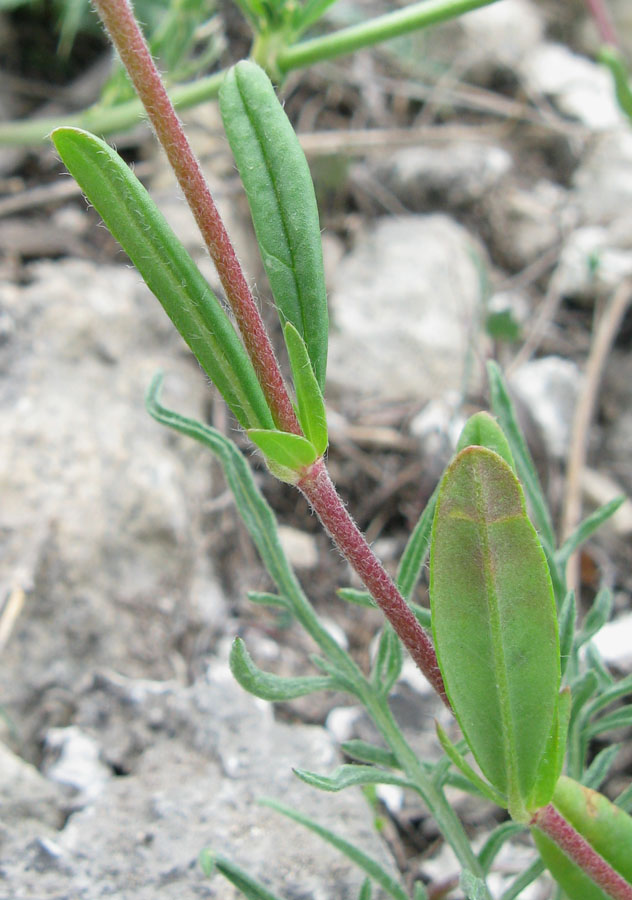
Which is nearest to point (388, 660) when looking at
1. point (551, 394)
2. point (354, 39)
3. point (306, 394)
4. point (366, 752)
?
point (366, 752)

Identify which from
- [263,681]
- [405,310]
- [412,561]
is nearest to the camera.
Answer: [263,681]

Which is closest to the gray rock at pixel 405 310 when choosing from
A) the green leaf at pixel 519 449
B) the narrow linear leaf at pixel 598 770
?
the green leaf at pixel 519 449

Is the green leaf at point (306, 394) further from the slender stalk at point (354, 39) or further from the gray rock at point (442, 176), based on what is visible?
the gray rock at point (442, 176)

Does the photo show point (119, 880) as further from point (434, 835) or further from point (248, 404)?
point (248, 404)

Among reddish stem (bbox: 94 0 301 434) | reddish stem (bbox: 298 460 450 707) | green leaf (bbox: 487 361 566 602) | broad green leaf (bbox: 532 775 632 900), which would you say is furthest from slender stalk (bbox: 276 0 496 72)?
broad green leaf (bbox: 532 775 632 900)

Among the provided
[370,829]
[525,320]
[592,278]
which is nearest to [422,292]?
[525,320]

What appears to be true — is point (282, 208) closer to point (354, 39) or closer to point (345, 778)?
point (345, 778)
